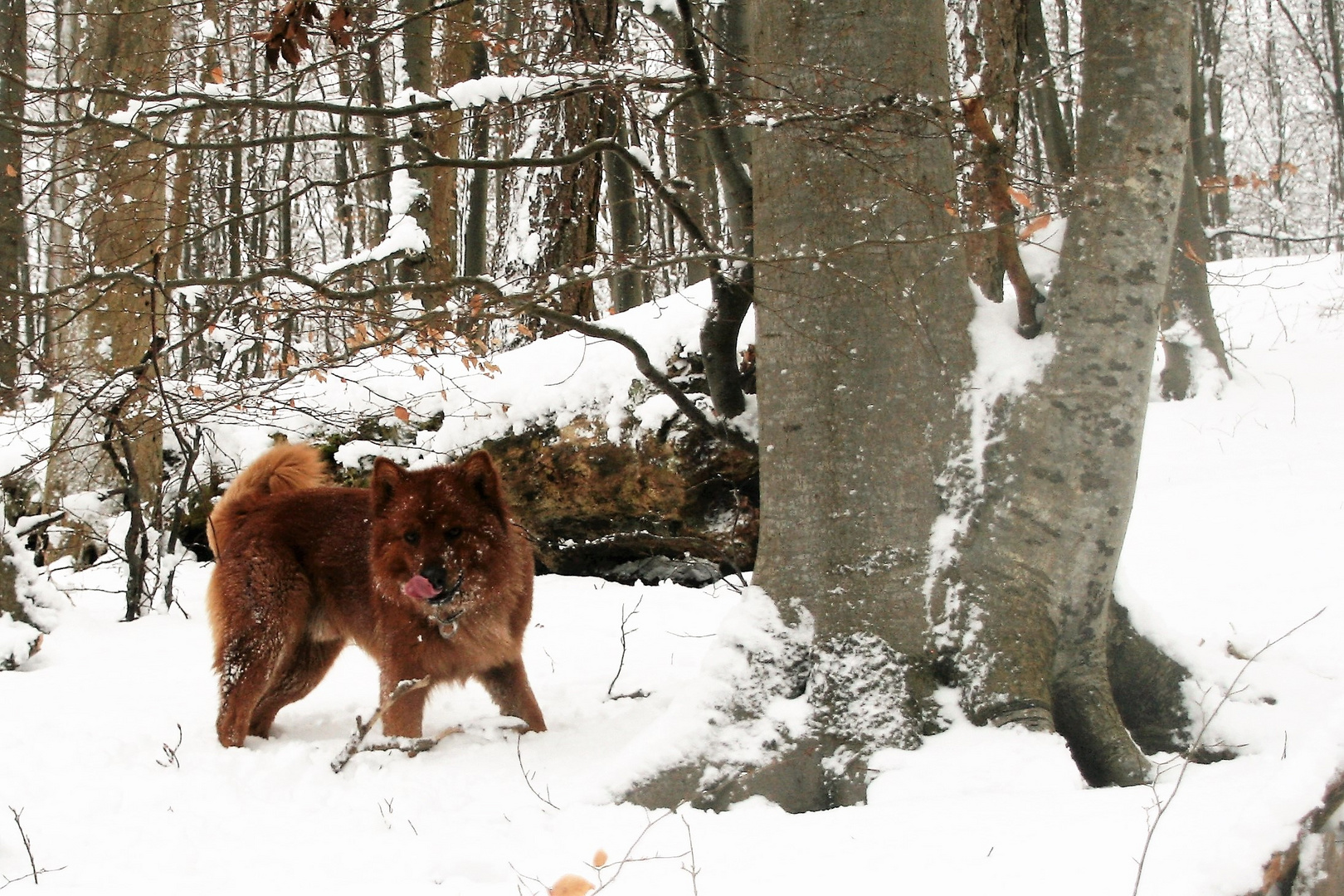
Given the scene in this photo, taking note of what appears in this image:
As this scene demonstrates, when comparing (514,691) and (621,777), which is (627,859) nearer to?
(621,777)

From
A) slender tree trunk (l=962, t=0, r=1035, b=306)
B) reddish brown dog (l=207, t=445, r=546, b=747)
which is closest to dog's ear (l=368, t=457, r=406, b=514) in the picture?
reddish brown dog (l=207, t=445, r=546, b=747)

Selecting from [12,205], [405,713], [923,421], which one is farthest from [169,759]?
[923,421]

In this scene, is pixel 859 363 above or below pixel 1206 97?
below

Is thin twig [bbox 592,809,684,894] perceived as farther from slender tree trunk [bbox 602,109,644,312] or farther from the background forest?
slender tree trunk [bbox 602,109,644,312]

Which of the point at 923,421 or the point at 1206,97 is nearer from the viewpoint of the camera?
the point at 923,421

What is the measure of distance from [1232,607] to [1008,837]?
11.2 feet

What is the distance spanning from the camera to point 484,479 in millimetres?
4734

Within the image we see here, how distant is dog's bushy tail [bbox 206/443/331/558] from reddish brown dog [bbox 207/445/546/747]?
Result: 0.6 inches

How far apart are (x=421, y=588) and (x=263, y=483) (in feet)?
5.45

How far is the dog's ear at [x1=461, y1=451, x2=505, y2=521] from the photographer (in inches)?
185

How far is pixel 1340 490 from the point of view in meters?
7.25

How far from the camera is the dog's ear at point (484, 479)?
4.69 metres

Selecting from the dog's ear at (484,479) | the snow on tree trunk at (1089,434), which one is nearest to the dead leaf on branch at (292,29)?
the dog's ear at (484,479)

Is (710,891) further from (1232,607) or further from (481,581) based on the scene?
(1232,607)
